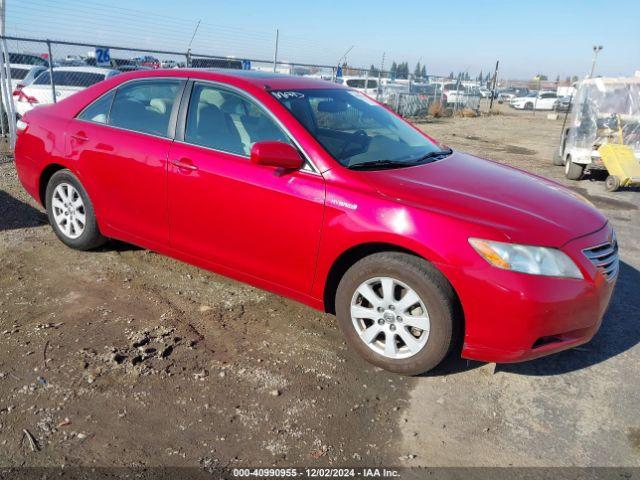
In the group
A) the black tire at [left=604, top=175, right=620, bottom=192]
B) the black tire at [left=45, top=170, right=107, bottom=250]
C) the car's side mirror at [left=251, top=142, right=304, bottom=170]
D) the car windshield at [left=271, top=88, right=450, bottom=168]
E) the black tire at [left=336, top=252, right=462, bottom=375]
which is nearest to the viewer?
the black tire at [left=336, top=252, right=462, bottom=375]

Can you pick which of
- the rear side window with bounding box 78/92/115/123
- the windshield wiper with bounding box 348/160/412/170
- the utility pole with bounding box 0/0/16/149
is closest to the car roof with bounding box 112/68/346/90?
the rear side window with bounding box 78/92/115/123

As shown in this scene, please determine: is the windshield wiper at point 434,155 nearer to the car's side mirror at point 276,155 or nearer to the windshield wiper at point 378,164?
the windshield wiper at point 378,164

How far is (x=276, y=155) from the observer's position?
3.18m

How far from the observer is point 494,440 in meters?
2.70

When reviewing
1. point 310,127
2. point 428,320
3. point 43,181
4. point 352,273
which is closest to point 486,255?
point 428,320

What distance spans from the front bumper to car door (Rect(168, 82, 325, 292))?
958 mm

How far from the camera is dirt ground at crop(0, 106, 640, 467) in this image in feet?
8.34

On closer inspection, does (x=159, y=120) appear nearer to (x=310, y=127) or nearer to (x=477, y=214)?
(x=310, y=127)

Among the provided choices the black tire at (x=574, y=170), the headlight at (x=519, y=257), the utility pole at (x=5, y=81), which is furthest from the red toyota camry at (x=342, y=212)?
the black tire at (x=574, y=170)

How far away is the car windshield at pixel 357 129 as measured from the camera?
3480 mm

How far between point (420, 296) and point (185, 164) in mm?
1850

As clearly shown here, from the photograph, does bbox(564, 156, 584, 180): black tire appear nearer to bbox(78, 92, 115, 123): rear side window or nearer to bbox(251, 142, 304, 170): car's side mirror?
bbox(251, 142, 304, 170): car's side mirror

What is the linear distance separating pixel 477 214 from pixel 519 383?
1.09m

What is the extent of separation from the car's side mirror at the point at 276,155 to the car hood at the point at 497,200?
444 millimetres
